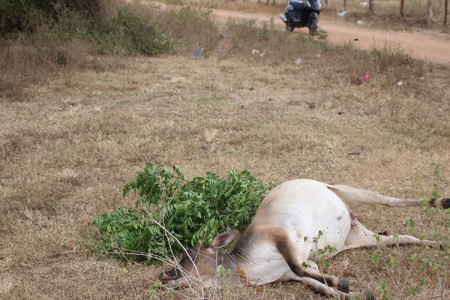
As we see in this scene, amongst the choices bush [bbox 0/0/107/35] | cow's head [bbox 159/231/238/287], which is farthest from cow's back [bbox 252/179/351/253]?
bush [bbox 0/0/107/35]

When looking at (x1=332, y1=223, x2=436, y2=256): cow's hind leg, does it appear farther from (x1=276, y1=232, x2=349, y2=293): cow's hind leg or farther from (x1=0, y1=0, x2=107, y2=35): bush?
(x1=0, y1=0, x2=107, y2=35): bush

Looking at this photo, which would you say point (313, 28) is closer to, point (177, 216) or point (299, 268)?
point (177, 216)

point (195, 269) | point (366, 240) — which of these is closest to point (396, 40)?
point (366, 240)

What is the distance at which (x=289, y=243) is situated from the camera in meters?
3.63

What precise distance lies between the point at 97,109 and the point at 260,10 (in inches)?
475

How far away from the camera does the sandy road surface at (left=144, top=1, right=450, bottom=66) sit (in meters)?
11.1

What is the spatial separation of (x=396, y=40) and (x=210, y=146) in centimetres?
744

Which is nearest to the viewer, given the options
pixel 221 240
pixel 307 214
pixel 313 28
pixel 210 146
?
pixel 221 240

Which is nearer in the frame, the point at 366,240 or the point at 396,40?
the point at 366,240

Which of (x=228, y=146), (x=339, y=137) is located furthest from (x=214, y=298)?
(x=339, y=137)

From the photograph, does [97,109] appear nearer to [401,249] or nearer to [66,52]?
[66,52]

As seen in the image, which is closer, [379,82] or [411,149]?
[411,149]

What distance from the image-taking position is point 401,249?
427 cm

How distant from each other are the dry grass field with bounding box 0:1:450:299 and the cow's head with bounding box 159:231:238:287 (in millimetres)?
104
